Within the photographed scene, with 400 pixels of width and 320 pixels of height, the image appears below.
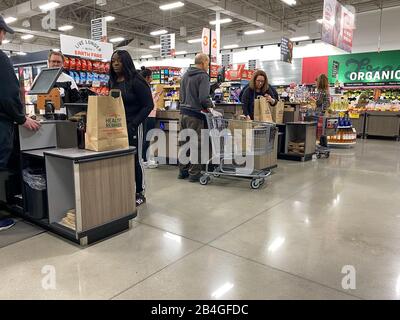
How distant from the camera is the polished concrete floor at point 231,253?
2.03 meters

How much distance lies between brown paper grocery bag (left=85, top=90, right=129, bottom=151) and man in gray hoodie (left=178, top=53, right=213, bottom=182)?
72.3 inches

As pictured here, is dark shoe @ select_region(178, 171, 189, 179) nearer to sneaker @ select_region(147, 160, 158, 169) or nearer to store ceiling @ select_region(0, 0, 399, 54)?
sneaker @ select_region(147, 160, 158, 169)

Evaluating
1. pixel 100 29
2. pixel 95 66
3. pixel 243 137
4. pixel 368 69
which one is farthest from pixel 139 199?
pixel 368 69

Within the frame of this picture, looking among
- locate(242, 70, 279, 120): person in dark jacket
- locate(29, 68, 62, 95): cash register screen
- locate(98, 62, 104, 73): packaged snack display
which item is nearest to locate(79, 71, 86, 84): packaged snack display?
locate(98, 62, 104, 73): packaged snack display

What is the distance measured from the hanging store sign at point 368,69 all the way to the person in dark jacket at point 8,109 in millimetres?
11917

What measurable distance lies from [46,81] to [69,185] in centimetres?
102

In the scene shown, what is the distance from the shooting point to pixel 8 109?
9.07 feet

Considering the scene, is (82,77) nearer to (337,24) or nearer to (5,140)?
(5,140)

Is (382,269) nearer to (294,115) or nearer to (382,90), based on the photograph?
(294,115)

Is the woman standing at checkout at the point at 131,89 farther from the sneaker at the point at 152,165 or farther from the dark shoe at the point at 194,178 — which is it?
the sneaker at the point at 152,165

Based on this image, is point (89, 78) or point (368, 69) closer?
point (89, 78)

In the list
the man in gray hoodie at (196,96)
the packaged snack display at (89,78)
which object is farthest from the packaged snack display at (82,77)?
the man in gray hoodie at (196,96)
